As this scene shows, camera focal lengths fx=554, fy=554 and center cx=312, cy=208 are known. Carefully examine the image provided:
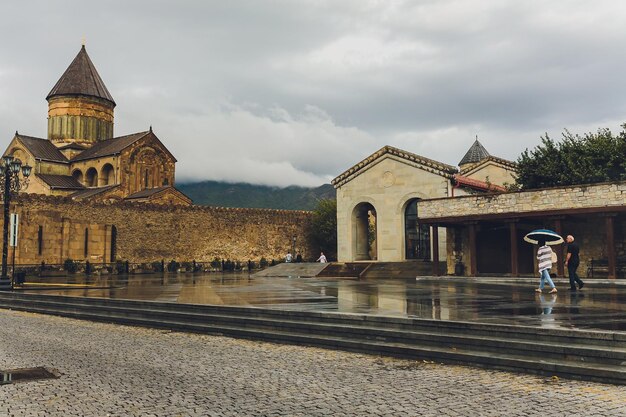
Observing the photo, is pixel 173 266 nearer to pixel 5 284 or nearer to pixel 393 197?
pixel 393 197

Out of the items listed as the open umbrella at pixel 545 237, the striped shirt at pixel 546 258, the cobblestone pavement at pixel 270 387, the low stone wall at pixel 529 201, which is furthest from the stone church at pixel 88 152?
the cobblestone pavement at pixel 270 387

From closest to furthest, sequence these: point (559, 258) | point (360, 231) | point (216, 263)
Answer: point (559, 258)
point (360, 231)
point (216, 263)

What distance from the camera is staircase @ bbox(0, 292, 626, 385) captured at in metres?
6.84

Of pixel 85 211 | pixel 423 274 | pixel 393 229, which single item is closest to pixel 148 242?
pixel 85 211

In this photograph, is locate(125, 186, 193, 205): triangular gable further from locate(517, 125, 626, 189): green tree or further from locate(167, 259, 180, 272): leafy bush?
locate(517, 125, 626, 189): green tree

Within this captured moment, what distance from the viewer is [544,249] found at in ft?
46.9

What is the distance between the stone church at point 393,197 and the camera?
29.7m

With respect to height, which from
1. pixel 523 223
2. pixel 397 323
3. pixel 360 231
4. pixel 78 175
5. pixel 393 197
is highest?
pixel 78 175

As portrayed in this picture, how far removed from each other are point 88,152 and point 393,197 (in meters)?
35.2

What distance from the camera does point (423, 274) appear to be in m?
26.7

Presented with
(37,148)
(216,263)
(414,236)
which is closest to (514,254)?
(414,236)

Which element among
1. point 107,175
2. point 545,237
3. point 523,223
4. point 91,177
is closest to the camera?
point 545,237

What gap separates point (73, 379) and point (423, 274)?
21438mm

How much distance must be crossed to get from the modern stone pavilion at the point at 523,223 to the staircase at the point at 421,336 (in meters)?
14.8
